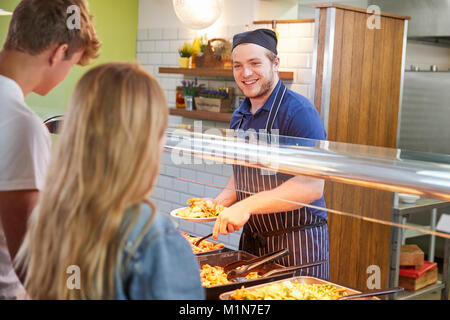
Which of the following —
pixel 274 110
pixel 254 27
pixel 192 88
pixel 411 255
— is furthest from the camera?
pixel 192 88

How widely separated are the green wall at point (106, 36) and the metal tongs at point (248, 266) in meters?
3.92

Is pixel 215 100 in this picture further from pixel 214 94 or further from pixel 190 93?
pixel 190 93

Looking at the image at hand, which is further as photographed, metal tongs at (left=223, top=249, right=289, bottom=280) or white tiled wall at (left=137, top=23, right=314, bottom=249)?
metal tongs at (left=223, top=249, right=289, bottom=280)

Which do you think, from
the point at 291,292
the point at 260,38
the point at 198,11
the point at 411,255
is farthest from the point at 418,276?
the point at 198,11

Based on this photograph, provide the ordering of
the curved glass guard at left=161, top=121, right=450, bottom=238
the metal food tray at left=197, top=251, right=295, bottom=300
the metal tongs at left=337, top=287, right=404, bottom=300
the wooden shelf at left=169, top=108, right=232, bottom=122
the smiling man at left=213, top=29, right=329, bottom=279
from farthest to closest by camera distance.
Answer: the wooden shelf at left=169, top=108, right=232, bottom=122
the metal food tray at left=197, top=251, right=295, bottom=300
the smiling man at left=213, top=29, right=329, bottom=279
the metal tongs at left=337, top=287, right=404, bottom=300
the curved glass guard at left=161, top=121, right=450, bottom=238

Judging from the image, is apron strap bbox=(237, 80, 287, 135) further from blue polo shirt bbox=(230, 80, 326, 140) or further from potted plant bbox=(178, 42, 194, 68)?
potted plant bbox=(178, 42, 194, 68)

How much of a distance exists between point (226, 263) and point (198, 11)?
8.74 ft

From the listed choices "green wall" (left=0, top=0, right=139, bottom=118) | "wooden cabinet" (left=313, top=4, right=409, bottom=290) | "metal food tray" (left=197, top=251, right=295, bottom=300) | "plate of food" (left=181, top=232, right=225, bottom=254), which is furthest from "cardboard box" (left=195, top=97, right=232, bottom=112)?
"metal food tray" (left=197, top=251, right=295, bottom=300)

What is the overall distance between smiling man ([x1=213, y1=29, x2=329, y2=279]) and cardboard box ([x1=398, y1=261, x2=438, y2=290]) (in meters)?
0.26

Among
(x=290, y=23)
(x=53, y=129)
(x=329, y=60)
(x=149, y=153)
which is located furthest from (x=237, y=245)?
(x=290, y=23)

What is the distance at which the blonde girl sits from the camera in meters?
1.06

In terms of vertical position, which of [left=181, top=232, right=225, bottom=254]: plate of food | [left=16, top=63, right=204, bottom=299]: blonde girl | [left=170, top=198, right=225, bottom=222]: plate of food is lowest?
[left=181, top=232, right=225, bottom=254]: plate of food

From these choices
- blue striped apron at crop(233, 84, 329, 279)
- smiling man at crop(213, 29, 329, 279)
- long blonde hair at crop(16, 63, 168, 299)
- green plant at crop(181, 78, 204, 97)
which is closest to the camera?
long blonde hair at crop(16, 63, 168, 299)

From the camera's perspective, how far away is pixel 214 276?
1.93 metres
